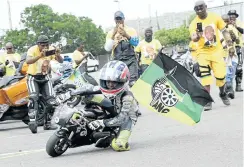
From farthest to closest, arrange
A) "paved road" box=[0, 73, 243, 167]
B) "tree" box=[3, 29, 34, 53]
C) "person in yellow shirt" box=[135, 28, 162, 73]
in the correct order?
"tree" box=[3, 29, 34, 53] < "person in yellow shirt" box=[135, 28, 162, 73] < "paved road" box=[0, 73, 243, 167]

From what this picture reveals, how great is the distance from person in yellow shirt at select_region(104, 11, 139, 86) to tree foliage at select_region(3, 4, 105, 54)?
150 feet

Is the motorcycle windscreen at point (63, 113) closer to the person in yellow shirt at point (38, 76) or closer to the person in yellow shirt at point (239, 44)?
the person in yellow shirt at point (38, 76)

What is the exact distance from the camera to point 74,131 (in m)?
7.25

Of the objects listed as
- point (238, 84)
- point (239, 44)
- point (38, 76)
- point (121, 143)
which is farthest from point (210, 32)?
point (121, 143)

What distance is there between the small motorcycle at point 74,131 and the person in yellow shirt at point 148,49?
776 centimetres

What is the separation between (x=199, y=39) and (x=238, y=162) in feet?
16.8

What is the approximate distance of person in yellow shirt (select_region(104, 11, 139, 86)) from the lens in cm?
1099

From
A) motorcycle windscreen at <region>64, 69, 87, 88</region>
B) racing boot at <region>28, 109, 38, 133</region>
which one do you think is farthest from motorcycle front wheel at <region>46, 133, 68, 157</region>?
motorcycle windscreen at <region>64, 69, 87, 88</region>

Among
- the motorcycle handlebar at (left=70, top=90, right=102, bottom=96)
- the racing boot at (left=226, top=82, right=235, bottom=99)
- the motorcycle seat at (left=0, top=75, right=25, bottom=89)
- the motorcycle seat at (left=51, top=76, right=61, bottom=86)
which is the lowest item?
the racing boot at (left=226, top=82, right=235, bottom=99)

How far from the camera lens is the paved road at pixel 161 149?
6395 millimetres

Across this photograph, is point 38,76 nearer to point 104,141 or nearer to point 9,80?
point 9,80

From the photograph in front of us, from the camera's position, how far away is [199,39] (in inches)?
428

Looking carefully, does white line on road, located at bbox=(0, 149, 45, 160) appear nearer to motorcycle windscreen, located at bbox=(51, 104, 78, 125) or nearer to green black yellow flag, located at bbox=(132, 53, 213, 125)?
motorcycle windscreen, located at bbox=(51, 104, 78, 125)

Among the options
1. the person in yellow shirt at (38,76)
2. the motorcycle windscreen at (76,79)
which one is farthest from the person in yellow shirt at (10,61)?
the person in yellow shirt at (38,76)
